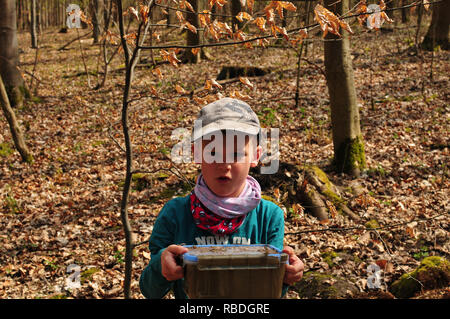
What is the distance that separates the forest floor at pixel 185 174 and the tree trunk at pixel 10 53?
2.15 ft

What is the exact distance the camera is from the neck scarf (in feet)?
6.00

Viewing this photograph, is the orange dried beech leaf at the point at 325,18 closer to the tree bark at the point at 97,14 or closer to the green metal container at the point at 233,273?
the green metal container at the point at 233,273

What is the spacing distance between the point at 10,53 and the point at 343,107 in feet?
30.6

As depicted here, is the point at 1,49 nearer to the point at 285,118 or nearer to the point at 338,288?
the point at 285,118

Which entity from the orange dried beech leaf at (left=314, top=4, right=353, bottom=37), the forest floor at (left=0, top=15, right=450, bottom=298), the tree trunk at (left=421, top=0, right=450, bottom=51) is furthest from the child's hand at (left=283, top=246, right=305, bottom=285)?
the tree trunk at (left=421, top=0, right=450, bottom=51)

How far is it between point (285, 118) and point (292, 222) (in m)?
4.14

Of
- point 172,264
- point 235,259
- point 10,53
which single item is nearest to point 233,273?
point 235,259

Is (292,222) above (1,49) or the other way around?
the other way around

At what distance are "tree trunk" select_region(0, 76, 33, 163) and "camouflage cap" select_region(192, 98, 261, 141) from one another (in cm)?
710

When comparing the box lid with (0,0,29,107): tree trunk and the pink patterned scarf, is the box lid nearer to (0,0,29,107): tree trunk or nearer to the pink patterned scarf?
the pink patterned scarf

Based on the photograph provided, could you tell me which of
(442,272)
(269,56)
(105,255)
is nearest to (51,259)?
(105,255)

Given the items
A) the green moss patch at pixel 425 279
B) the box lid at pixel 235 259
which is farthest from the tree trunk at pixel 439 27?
the box lid at pixel 235 259

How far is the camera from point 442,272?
3928 millimetres

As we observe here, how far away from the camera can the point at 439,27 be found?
44.6ft
